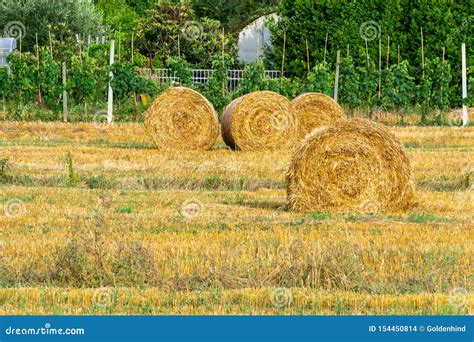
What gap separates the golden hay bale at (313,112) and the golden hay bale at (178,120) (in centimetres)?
297

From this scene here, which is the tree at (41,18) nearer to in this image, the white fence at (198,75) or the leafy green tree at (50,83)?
the white fence at (198,75)

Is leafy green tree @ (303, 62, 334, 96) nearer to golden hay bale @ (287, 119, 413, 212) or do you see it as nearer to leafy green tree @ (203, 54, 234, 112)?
leafy green tree @ (203, 54, 234, 112)

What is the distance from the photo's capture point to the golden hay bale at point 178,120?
2675cm

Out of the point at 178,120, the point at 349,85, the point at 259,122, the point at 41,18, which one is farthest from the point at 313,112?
the point at 41,18

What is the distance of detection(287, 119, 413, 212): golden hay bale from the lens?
18.0 meters

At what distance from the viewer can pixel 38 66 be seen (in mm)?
35750

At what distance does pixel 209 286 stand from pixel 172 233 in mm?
3063

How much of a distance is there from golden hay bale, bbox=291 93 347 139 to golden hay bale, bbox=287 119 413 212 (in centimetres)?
1082

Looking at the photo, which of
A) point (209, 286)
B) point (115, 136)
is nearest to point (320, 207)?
point (209, 286)

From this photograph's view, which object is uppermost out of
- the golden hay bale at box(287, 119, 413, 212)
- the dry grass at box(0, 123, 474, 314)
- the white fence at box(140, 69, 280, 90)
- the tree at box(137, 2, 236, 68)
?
the tree at box(137, 2, 236, 68)

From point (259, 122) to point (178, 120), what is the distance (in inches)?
67.5

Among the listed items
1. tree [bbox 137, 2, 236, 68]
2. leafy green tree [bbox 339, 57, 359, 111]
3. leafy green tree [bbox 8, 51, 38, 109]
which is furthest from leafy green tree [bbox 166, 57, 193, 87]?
tree [bbox 137, 2, 236, 68]

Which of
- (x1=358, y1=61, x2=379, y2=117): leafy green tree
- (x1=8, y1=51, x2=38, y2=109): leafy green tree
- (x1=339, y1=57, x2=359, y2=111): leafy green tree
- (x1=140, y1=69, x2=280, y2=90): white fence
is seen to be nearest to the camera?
(x1=8, y1=51, x2=38, y2=109): leafy green tree

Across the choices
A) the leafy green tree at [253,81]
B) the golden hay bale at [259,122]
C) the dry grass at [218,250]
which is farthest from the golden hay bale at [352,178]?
the leafy green tree at [253,81]
